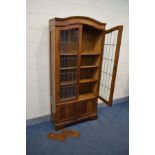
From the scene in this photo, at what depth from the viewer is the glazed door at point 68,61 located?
7.28 feet

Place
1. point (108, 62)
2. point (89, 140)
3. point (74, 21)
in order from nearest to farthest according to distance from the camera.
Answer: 1. point (74, 21)
2. point (89, 140)
3. point (108, 62)

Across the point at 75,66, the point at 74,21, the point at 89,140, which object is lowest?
the point at 89,140

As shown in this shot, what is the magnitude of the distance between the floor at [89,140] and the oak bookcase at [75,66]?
0.21 m

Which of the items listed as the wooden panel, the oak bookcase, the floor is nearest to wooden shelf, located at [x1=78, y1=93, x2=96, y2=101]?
the oak bookcase

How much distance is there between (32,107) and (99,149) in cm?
132

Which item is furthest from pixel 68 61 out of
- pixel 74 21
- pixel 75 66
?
pixel 74 21

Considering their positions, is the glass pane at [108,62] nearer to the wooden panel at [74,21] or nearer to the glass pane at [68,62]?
the wooden panel at [74,21]

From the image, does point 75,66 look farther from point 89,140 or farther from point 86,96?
point 89,140

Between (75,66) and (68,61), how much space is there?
141 millimetres

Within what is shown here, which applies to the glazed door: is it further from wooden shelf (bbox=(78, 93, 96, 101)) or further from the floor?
the floor

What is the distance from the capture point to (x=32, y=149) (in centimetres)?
206

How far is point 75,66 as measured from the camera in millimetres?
2381
